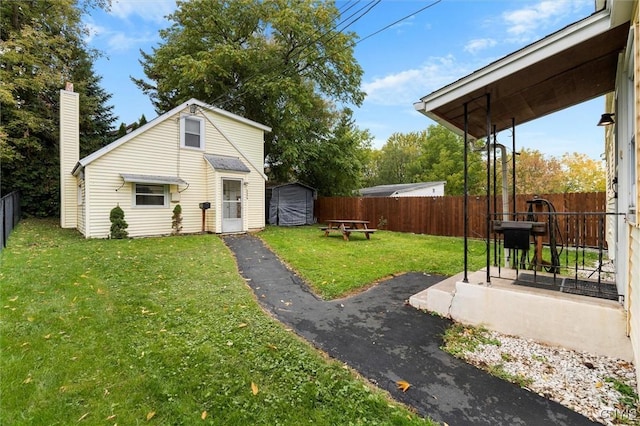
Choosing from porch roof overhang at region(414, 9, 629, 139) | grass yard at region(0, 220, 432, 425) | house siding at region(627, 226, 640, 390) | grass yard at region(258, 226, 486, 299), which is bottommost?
grass yard at region(0, 220, 432, 425)

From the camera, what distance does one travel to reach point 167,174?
11.3 metres

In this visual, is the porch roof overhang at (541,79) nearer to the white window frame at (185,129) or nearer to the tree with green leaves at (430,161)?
the white window frame at (185,129)

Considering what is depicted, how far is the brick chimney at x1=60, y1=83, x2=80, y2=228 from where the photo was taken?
479 inches

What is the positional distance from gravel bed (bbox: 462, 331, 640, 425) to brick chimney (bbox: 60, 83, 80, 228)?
15132mm

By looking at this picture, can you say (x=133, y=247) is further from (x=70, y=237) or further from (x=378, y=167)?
(x=378, y=167)

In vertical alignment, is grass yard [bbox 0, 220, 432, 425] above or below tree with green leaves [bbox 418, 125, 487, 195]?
below

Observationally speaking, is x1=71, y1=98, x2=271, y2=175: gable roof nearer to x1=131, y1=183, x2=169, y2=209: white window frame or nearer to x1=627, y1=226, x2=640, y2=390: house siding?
x1=131, y1=183, x2=169, y2=209: white window frame

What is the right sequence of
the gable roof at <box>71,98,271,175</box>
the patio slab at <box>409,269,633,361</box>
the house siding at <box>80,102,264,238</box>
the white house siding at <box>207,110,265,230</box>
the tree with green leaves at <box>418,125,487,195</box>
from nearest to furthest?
the patio slab at <box>409,269,633,361</box> < the gable roof at <box>71,98,271,175</box> < the house siding at <box>80,102,264,238</box> < the white house siding at <box>207,110,265,230</box> < the tree with green leaves at <box>418,125,487,195</box>

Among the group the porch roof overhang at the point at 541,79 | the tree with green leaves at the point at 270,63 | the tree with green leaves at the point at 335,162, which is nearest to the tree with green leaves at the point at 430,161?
the tree with green leaves at the point at 335,162

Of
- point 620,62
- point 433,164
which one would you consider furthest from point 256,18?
point 433,164

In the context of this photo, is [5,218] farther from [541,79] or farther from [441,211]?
[441,211]

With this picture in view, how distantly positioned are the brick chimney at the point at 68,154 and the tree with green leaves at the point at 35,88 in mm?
3059

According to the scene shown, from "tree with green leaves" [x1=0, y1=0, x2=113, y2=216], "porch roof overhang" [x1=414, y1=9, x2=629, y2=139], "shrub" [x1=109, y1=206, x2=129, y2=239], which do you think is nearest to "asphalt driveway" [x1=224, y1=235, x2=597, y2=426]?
"porch roof overhang" [x1=414, y1=9, x2=629, y2=139]

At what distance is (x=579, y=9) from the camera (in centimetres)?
604
